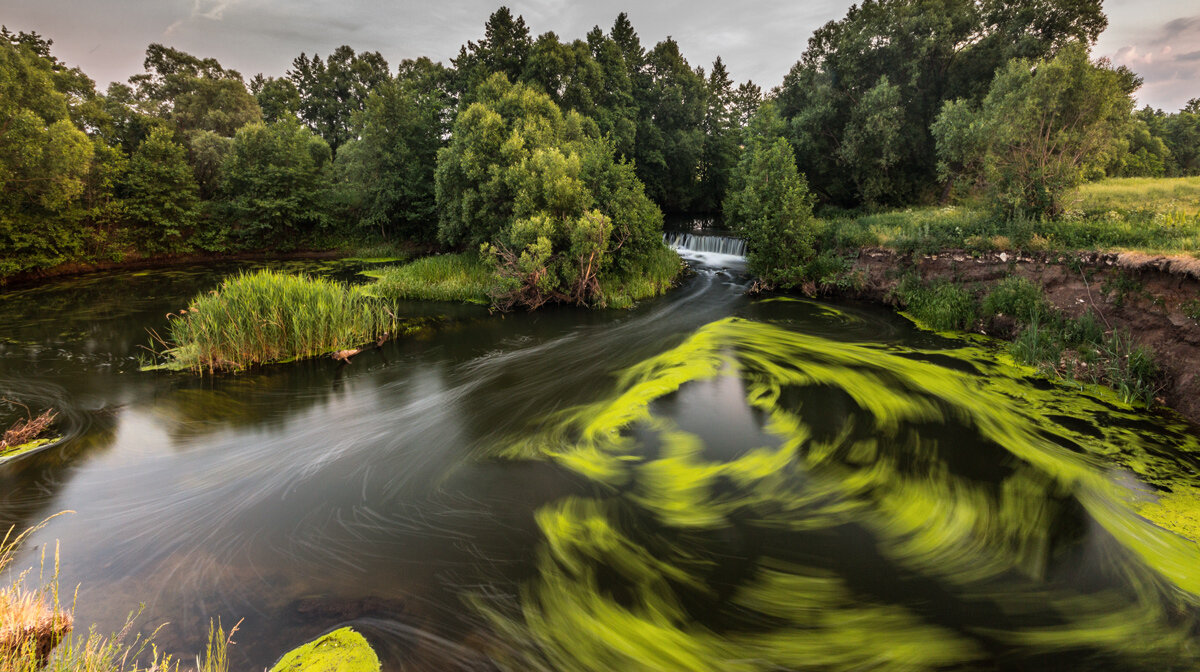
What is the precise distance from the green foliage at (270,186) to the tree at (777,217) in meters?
21.8

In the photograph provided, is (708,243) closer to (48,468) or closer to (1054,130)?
(1054,130)

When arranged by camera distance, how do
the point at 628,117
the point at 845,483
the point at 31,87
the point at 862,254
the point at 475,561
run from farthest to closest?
the point at 628,117
the point at 31,87
the point at 862,254
the point at 845,483
the point at 475,561

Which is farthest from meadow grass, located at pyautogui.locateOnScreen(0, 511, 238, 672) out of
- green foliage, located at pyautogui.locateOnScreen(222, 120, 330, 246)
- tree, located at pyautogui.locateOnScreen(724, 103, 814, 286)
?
green foliage, located at pyautogui.locateOnScreen(222, 120, 330, 246)

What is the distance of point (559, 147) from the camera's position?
15.6 m

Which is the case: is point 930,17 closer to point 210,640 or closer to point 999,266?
point 999,266

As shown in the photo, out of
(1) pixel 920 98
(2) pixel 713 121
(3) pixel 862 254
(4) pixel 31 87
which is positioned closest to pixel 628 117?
(2) pixel 713 121

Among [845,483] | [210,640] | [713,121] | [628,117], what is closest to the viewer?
[210,640]

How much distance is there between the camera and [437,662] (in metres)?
3.05

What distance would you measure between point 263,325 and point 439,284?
6.69 m

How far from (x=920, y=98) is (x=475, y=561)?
2638 cm

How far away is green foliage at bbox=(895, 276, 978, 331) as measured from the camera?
1048cm

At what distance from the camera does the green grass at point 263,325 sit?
27.1ft

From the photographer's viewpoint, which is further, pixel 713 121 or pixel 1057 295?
pixel 713 121

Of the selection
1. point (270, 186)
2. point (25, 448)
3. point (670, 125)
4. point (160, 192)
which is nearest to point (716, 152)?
point (670, 125)
